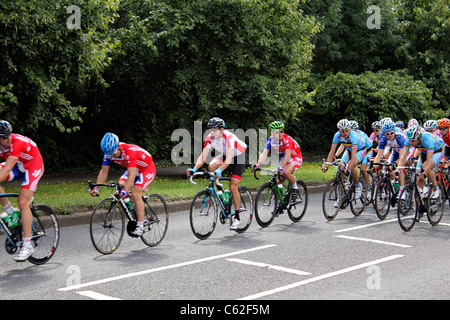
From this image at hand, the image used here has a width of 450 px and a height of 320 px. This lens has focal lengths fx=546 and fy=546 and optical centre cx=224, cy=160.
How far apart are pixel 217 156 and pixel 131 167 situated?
Result: 2479mm

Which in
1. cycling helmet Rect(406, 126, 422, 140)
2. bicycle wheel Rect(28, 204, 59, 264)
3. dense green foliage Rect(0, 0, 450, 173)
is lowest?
bicycle wheel Rect(28, 204, 59, 264)

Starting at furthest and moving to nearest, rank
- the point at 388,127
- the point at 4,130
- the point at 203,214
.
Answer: the point at 388,127 < the point at 203,214 < the point at 4,130

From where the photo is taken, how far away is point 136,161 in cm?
772

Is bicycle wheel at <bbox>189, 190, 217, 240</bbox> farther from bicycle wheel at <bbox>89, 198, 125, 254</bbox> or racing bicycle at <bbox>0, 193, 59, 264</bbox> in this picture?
racing bicycle at <bbox>0, 193, 59, 264</bbox>

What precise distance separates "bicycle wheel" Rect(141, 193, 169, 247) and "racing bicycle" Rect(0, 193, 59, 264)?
1.36 metres

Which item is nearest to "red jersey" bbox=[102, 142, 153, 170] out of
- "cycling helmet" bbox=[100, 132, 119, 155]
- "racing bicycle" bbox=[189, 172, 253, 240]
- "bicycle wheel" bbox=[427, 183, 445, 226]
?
"cycling helmet" bbox=[100, 132, 119, 155]

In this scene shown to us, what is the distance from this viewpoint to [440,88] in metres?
28.0

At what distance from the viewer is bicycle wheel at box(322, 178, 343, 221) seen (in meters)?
10.4

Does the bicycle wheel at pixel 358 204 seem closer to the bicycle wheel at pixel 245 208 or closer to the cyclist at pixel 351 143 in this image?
the cyclist at pixel 351 143

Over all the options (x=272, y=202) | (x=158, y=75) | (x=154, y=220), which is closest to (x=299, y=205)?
(x=272, y=202)

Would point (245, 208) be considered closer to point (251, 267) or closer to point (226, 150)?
point (226, 150)

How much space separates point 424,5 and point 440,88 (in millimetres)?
4601

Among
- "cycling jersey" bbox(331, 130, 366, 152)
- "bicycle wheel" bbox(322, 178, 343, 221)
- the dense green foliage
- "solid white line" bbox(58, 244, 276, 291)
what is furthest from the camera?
the dense green foliage
